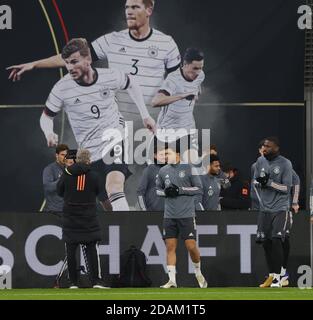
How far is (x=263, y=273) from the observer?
2375 cm

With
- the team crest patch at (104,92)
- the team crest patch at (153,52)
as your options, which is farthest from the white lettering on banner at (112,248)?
the team crest patch at (153,52)

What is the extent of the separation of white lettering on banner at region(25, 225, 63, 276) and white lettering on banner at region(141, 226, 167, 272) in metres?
1.32

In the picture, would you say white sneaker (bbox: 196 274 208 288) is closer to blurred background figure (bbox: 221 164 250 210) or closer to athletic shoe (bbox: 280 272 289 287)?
athletic shoe (bbox: 280 272 289 287)

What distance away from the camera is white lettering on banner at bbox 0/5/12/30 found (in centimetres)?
2586

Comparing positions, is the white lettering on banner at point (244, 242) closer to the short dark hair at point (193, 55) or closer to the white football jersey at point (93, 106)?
the white football jersey at point (93, 106)

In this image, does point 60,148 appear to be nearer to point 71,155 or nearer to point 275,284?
point 71,155

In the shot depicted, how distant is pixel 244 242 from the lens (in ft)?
78.2

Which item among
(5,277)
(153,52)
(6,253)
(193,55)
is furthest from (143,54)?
(5,277)

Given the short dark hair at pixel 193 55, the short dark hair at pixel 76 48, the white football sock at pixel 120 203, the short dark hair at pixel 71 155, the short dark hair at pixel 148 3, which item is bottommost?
the white football sock at pixel 120 203

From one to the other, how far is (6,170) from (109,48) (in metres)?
2.66

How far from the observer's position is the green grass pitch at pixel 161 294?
1998 cm

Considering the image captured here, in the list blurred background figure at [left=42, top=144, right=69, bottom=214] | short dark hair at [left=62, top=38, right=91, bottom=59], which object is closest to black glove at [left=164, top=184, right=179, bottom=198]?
blurred background figure at [left=42, top=144, right=69, bottom=214]

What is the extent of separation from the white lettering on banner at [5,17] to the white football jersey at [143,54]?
1.47 m

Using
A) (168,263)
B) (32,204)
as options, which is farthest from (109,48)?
(168,263)
